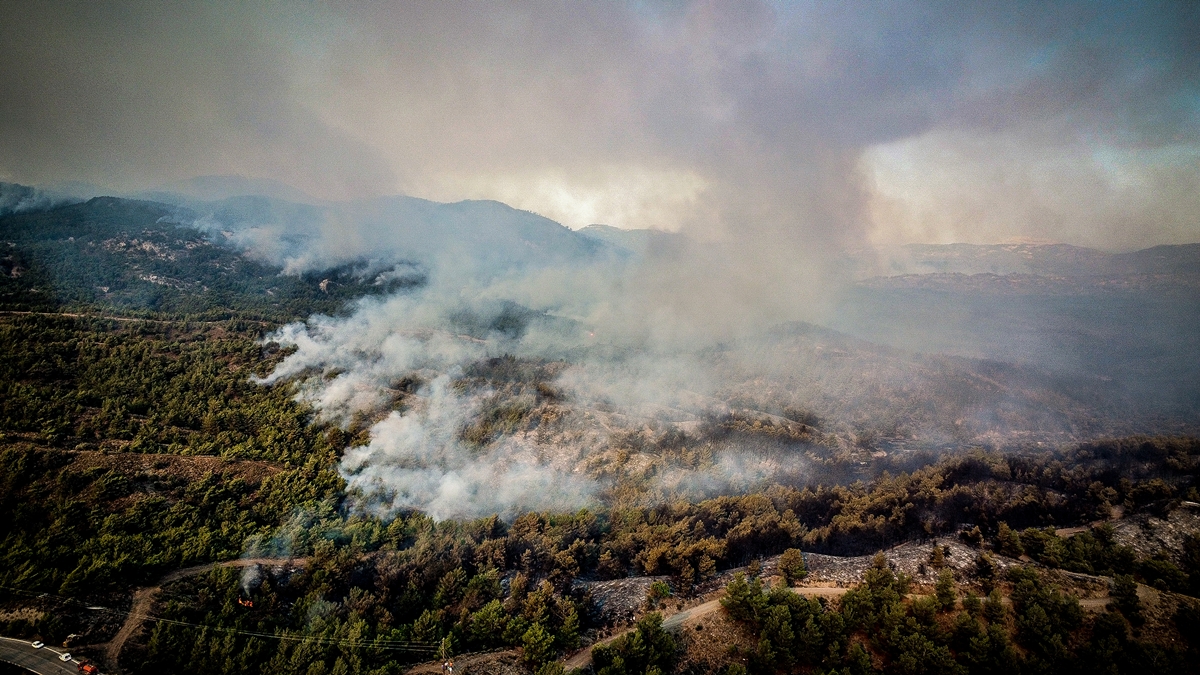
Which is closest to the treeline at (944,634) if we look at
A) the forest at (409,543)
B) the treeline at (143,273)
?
the forest at (409,543)

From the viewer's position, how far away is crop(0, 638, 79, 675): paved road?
29000 mm

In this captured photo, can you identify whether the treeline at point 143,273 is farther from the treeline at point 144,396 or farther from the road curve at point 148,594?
the road curve at point 148,594

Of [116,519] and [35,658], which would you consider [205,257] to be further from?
[35,658]

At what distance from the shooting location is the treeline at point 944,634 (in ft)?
111

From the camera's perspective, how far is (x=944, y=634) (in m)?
36.1

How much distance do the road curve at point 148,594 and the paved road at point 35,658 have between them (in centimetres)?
180

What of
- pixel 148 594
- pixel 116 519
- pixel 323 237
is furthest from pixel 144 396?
pixel 323 237

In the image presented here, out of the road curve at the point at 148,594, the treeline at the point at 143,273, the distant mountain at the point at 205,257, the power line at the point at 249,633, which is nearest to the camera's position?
the road curve at the point at 148,594

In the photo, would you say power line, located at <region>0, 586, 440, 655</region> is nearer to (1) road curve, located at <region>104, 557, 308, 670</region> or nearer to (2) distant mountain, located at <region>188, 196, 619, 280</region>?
(1) road curve, located at <region>104, 557, 308, 670</region>

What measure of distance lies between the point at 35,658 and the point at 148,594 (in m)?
6.03

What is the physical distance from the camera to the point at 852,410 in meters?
114

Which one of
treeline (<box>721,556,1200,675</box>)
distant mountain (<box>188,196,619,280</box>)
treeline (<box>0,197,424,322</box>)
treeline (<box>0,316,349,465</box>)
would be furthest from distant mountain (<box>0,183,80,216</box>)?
treeline (<box>721,556,1200,675</box>)

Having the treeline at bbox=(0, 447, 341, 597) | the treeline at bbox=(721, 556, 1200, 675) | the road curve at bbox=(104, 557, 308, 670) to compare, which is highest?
→ the treeline at bbox=(0, 447, 341, 597)

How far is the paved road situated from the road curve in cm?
→ 180
